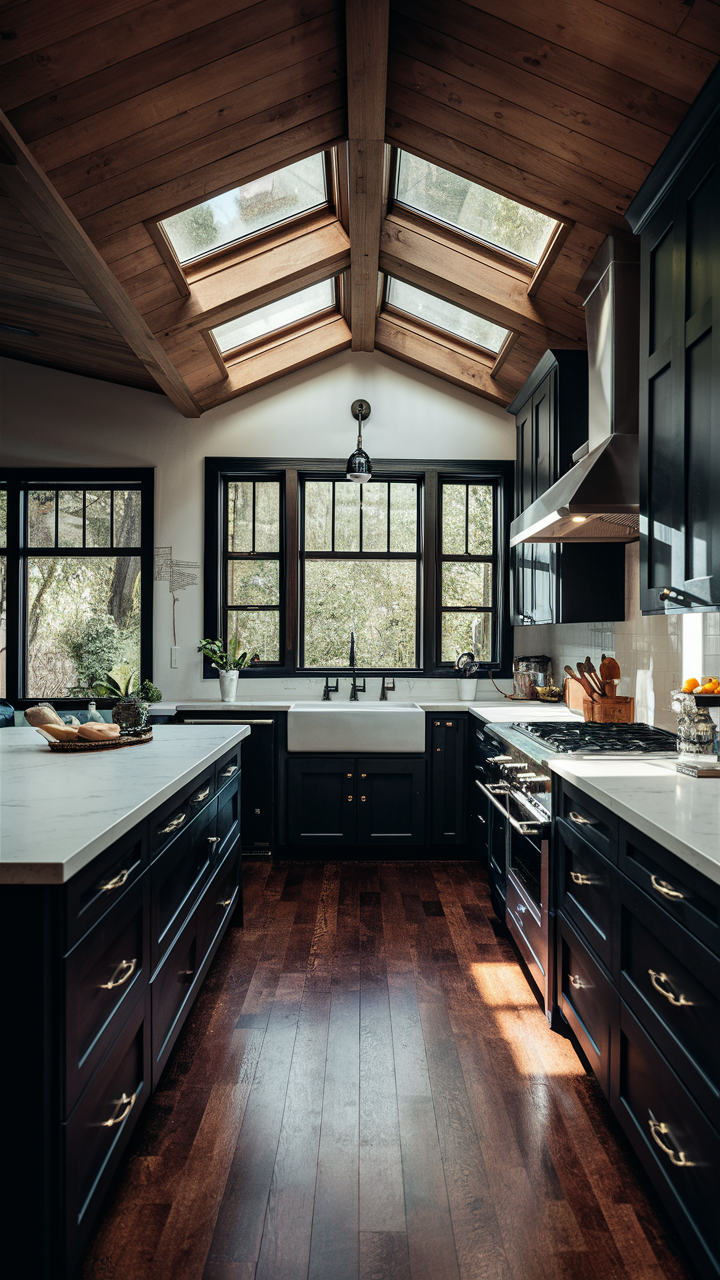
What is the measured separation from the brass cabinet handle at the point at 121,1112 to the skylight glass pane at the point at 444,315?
3842 millimetres

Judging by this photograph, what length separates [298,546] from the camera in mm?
4930

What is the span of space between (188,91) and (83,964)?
2556 mm

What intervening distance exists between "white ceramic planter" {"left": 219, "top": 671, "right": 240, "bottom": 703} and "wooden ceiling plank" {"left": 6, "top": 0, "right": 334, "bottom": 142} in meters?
2.87

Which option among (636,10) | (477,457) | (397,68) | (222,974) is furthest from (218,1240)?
(477,457)

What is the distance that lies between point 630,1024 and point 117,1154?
3.89 ft

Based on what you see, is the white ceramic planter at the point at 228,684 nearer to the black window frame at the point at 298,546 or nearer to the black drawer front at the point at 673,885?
the black window frame at the point at 298,546

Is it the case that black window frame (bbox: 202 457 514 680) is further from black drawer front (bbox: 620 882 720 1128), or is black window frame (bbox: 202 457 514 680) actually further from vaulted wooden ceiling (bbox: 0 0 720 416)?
black drawer front (bbox: 620 882 720 1128)

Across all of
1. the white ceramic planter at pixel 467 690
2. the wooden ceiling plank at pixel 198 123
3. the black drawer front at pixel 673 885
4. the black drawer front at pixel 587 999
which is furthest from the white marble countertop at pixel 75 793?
the white ceramic planter at pixel 467 690

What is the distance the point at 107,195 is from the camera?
105 inches

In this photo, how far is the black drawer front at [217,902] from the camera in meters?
2.52

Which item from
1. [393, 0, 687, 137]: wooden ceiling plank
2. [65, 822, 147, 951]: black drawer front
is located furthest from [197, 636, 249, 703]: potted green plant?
[393, 0, 687, 137]: wooden ceiling plank

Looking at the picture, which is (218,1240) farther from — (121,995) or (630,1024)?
(630,1024)

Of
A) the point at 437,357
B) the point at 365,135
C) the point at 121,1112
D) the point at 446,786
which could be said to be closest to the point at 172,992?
the point at 121,1112

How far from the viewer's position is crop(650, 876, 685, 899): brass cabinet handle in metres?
1.50
